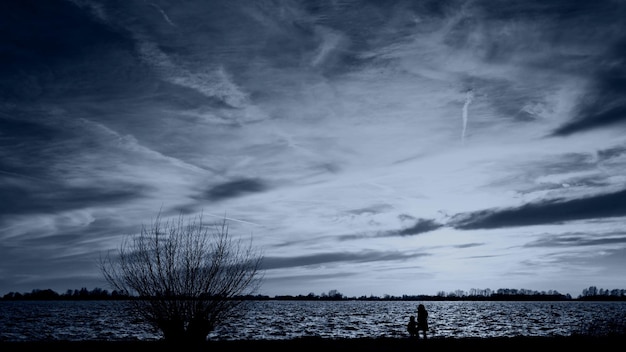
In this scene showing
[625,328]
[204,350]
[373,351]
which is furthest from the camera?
[625,328]

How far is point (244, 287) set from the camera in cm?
2041

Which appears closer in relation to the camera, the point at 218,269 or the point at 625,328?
the point at 218,269

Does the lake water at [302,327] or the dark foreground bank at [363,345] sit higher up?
the dark foreground bank at [363,345]

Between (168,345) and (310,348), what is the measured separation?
24.0 feet

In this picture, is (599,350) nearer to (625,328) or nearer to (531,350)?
(531,350)

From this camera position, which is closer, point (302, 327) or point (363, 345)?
point (363, 345)

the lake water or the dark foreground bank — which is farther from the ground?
the dark foreground bank

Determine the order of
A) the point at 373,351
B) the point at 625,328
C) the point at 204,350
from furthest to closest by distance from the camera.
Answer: the point at 625,328 → the point at 373,351 → the point at 204,350

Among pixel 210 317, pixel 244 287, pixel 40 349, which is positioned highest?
pixel 244 287

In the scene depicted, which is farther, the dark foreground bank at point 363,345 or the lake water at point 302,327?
the lake water at point 302,327

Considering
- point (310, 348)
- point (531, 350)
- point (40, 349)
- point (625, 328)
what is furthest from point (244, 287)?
point (625, 328)

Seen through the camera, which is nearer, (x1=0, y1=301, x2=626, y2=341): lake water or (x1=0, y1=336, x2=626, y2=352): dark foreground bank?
(x1=0, y1=336, x2=626, y2=352): dark foreground bank

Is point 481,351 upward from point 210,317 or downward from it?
downward

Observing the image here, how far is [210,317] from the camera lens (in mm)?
19828
